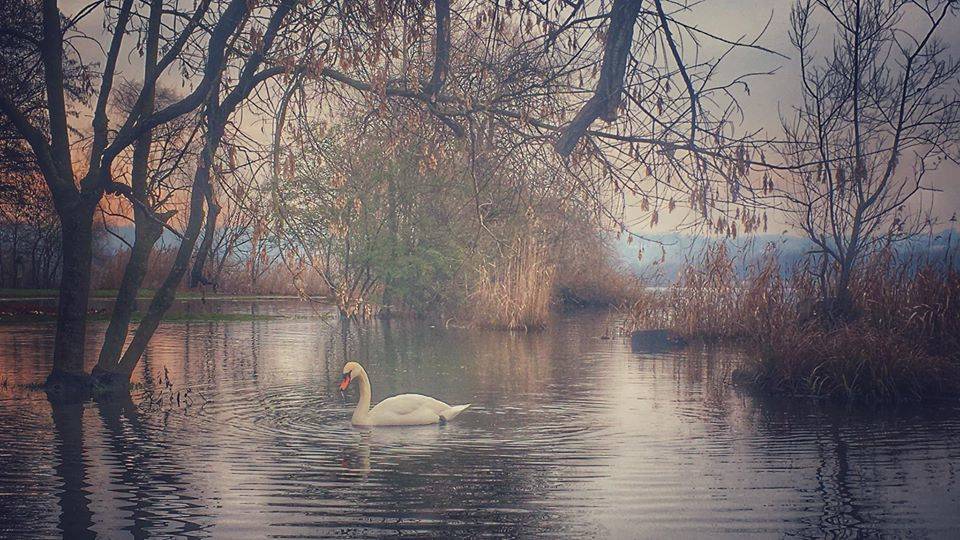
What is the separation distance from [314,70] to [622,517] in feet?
13.3

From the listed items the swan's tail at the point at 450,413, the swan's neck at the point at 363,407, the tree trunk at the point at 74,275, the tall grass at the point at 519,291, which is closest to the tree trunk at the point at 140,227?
the tree trunk at the point at 74,275

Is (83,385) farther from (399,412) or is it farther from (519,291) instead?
(519,291)

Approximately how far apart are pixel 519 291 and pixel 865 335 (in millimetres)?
14046

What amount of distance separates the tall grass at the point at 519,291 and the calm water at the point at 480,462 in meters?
9.05

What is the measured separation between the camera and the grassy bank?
14.2 meters

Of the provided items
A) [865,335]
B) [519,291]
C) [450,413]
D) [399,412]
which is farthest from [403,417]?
[519,291]

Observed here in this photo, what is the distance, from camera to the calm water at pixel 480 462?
780 cm

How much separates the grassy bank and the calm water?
2.60ft

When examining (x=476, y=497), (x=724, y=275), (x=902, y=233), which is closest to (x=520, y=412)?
(x=476, y=497)

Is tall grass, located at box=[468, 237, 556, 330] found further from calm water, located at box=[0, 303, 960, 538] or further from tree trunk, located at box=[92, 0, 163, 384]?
tree trunk, located at box=[92, 0, 163, 384]

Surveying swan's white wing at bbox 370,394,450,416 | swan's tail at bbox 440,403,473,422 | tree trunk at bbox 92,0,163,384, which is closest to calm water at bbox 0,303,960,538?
swan's tail at bbox 440,403,473,422

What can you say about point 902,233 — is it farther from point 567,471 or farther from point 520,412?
point 567,471

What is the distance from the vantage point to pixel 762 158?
8.29 meters

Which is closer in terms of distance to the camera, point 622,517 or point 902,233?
point 622,517
